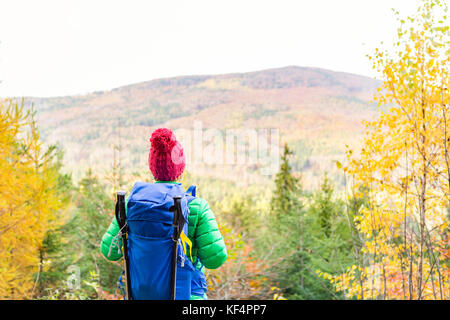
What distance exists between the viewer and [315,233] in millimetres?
14359

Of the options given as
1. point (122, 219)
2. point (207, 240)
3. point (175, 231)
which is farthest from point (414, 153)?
point (122, 219)

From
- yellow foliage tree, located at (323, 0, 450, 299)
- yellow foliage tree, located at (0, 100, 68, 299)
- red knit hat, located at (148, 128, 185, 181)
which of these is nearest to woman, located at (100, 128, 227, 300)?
red knit hat, located at (148, 128, 185, 181)

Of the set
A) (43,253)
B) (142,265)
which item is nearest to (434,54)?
(142,265)

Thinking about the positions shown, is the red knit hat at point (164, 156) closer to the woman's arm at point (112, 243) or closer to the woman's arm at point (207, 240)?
the woman's arm at point (207, 240)

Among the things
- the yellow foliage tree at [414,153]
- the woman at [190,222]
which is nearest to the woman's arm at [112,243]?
the woman at [190,222]

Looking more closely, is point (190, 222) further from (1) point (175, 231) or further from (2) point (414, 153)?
(2) point (414, 153)

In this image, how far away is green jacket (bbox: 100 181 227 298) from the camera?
1994 millimetres

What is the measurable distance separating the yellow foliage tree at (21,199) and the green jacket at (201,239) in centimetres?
808

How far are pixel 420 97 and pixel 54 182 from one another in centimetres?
1113

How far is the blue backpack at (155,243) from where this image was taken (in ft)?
6.45

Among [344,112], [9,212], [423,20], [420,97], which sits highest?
[344,112]

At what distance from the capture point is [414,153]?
15.7 feet

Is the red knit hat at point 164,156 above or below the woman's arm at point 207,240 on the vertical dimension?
above
